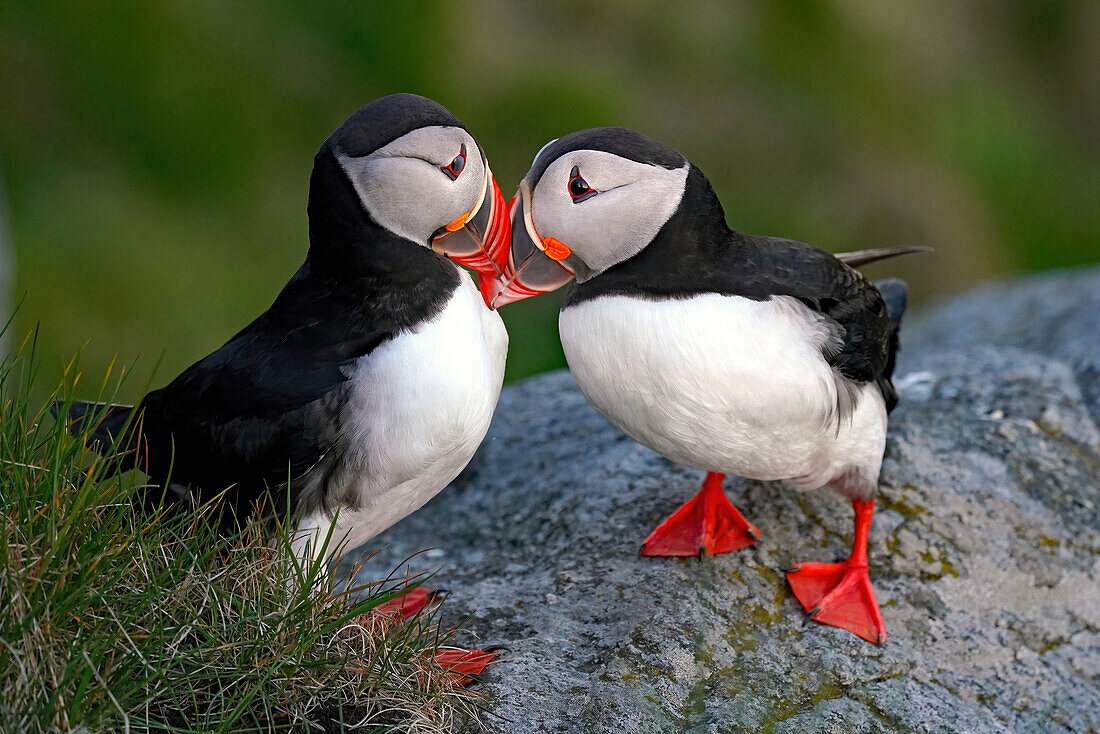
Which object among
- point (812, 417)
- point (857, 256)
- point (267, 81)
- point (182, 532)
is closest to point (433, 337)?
point (182, 532)

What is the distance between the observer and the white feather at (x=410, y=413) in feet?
9.35

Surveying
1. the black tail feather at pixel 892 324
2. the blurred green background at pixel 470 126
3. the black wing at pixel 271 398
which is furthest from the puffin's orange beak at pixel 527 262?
the blurred green background at pixel 470 126

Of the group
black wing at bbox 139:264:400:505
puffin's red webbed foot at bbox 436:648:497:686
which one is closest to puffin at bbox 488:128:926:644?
black wing at bbox 139:264:400:505

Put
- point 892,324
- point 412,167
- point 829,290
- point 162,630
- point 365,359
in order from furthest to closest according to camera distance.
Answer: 1. point 892,324
2. point 829,290
3. point 365,359
4. point 412,167
5. point 162,630

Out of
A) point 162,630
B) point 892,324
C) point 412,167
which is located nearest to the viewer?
point 162,630

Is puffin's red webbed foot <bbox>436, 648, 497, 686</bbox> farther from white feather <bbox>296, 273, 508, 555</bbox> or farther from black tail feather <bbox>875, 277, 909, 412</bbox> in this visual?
black tail feather <bbox>875, 277, 909, 412</bbox>

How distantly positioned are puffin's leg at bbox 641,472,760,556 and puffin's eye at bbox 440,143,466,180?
1.38 m

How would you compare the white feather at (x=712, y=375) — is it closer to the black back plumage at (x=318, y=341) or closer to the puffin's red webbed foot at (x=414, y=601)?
the black back plumage at (x=318, y=341)

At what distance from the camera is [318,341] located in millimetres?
2943

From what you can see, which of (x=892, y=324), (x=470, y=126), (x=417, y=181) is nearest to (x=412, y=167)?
(x=417, y=181)

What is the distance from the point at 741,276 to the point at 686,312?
227 millimetres

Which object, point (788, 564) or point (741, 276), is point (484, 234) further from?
point (788, 564)

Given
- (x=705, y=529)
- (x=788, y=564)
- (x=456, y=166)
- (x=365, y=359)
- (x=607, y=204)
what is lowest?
(x=788, y=564)

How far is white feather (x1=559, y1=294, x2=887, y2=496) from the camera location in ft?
9.52
